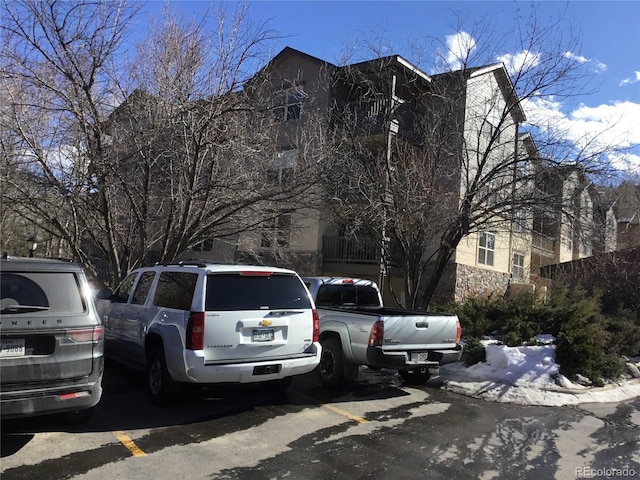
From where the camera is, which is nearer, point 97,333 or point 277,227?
point 97,333

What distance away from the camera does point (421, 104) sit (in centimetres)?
1390

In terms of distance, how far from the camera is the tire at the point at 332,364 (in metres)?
7.76

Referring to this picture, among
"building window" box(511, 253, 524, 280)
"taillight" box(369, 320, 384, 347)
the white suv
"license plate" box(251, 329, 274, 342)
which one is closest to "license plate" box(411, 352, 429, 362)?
"taillight" box(369, 320, 384, 347)

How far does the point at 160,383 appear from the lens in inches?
247

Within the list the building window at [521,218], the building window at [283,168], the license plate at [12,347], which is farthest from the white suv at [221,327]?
the building window at [521,218]

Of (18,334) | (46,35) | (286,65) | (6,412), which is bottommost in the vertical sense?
(6,412)

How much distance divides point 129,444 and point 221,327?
1.50 m

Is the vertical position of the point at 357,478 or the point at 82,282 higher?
the point at 82,282

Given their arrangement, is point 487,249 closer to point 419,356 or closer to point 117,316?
point 419,356

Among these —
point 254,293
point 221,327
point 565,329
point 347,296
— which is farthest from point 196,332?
point 565,329

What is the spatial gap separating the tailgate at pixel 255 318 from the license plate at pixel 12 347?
6.22 ft

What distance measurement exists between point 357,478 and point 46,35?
8.73 meters

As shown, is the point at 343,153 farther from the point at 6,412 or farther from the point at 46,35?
the point at 6,412

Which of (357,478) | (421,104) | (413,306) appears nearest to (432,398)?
(357,478)
